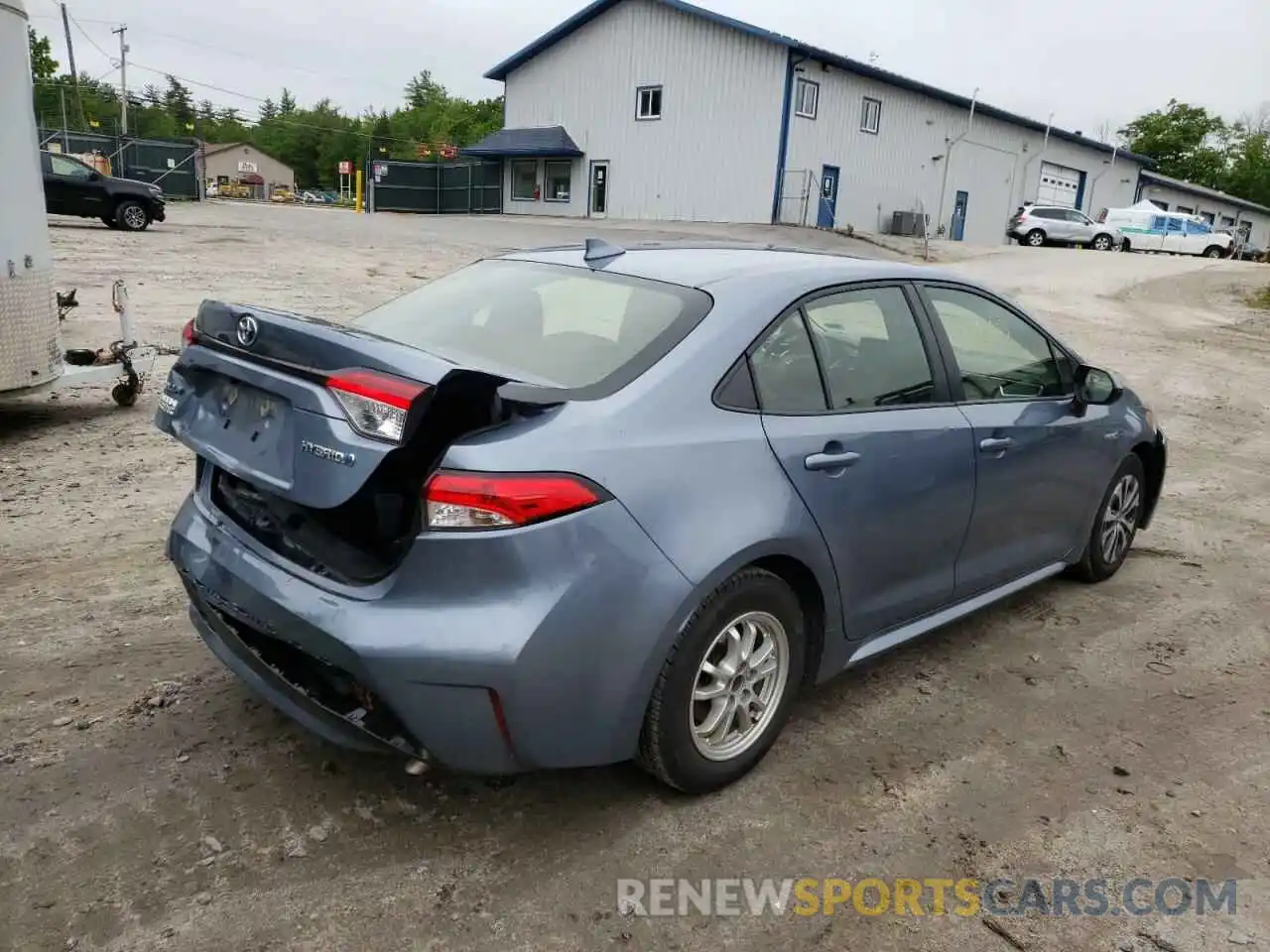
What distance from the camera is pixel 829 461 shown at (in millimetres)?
2979

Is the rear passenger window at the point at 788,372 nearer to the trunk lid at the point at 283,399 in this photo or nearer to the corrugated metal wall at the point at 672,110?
the trunk lid at the point at 283,399

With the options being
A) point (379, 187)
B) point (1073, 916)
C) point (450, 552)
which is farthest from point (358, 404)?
point (379, 187)

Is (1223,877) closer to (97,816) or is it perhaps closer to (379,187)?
(97,816)

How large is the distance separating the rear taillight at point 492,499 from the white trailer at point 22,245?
523 centimetres

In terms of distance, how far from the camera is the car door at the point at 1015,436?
3.67 m

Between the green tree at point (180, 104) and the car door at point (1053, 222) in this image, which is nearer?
the car door at point (1053, 222)

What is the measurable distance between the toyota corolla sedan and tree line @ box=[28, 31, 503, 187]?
264 ft

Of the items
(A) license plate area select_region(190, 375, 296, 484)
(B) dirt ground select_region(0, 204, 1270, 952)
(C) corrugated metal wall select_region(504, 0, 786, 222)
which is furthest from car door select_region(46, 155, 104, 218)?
(A) license plate area select_region(190, 375, 296, 484)

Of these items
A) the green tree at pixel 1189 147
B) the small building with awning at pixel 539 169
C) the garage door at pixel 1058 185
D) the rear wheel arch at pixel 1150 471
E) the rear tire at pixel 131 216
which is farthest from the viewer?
the green tree at pixel 1189 147

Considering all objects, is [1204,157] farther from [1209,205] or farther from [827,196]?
[827,196]

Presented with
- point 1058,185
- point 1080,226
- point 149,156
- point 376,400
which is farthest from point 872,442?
point 1058,185

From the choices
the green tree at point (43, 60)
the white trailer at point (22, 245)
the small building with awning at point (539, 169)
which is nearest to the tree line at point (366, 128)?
the green tree at point (43, 60)

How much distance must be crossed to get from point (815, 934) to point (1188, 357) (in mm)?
13608

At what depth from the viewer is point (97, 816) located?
8.87 ft
